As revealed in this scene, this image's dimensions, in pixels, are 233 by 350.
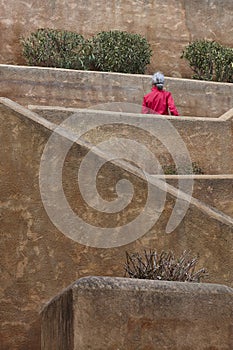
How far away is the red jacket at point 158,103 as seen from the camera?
36.8 feet

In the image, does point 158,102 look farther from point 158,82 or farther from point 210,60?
point 210,60

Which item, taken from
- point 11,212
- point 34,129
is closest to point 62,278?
point 11,212

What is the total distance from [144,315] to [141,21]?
10064 millimetres

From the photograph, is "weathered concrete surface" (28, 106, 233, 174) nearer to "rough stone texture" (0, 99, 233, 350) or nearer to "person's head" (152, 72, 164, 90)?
"person's head" (152, 72, 164, 90)

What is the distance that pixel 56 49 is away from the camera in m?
13.0

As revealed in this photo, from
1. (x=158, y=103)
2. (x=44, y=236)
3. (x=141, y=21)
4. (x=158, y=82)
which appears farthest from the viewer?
(x=141, y=21)

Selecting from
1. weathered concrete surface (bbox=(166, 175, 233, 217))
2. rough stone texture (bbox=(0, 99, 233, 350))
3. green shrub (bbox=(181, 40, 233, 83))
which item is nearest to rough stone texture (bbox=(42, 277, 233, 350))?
rough stone texture (bbox=(0, 99, 233, 350))

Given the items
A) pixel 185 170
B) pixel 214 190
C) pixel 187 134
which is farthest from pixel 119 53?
pixel 214 190

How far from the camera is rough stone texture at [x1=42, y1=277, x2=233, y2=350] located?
4.77 metres

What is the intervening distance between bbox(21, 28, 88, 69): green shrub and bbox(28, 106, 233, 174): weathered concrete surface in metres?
2.65

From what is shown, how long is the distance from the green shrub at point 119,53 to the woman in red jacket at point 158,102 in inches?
60.9

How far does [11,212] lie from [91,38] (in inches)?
271

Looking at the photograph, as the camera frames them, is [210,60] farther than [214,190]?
Yes

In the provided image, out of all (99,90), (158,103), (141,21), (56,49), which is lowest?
(158,103)
